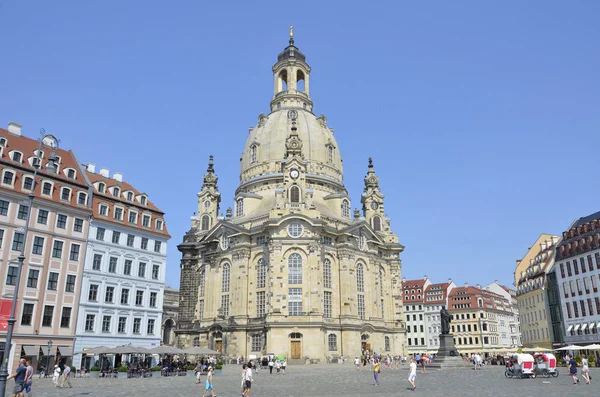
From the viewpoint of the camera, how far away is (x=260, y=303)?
65.6 meters

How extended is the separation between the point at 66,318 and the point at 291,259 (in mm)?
28858

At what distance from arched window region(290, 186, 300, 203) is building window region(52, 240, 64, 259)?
32.1 m

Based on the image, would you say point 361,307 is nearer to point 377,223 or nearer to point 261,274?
point 261,274

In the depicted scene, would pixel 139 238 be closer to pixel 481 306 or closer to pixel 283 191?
pixel 283 191

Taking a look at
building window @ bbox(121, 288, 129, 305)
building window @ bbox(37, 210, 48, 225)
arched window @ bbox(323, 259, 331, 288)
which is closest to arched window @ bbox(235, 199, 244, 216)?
arched window @ bbox(323, 259, 331, 288)

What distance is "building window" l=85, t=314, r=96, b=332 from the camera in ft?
148

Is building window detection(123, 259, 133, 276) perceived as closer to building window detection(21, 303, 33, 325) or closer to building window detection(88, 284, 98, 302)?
building window detection(88, 284, 98, 302)

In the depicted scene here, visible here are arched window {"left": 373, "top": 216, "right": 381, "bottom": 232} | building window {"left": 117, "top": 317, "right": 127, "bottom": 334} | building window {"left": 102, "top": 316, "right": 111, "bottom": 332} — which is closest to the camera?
building window {"left": 102, "top": 316, "right": 111, "bottom": 332}

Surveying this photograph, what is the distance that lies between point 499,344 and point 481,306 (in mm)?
10707

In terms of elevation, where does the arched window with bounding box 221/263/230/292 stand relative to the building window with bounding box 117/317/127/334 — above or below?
above

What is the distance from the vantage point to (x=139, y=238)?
51.4 meters

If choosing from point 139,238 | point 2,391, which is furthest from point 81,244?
point 2,391

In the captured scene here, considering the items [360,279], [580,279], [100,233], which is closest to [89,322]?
[100,233]

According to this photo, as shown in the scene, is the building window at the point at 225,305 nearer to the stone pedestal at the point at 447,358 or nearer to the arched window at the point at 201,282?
the arched window at the point at 201,282
